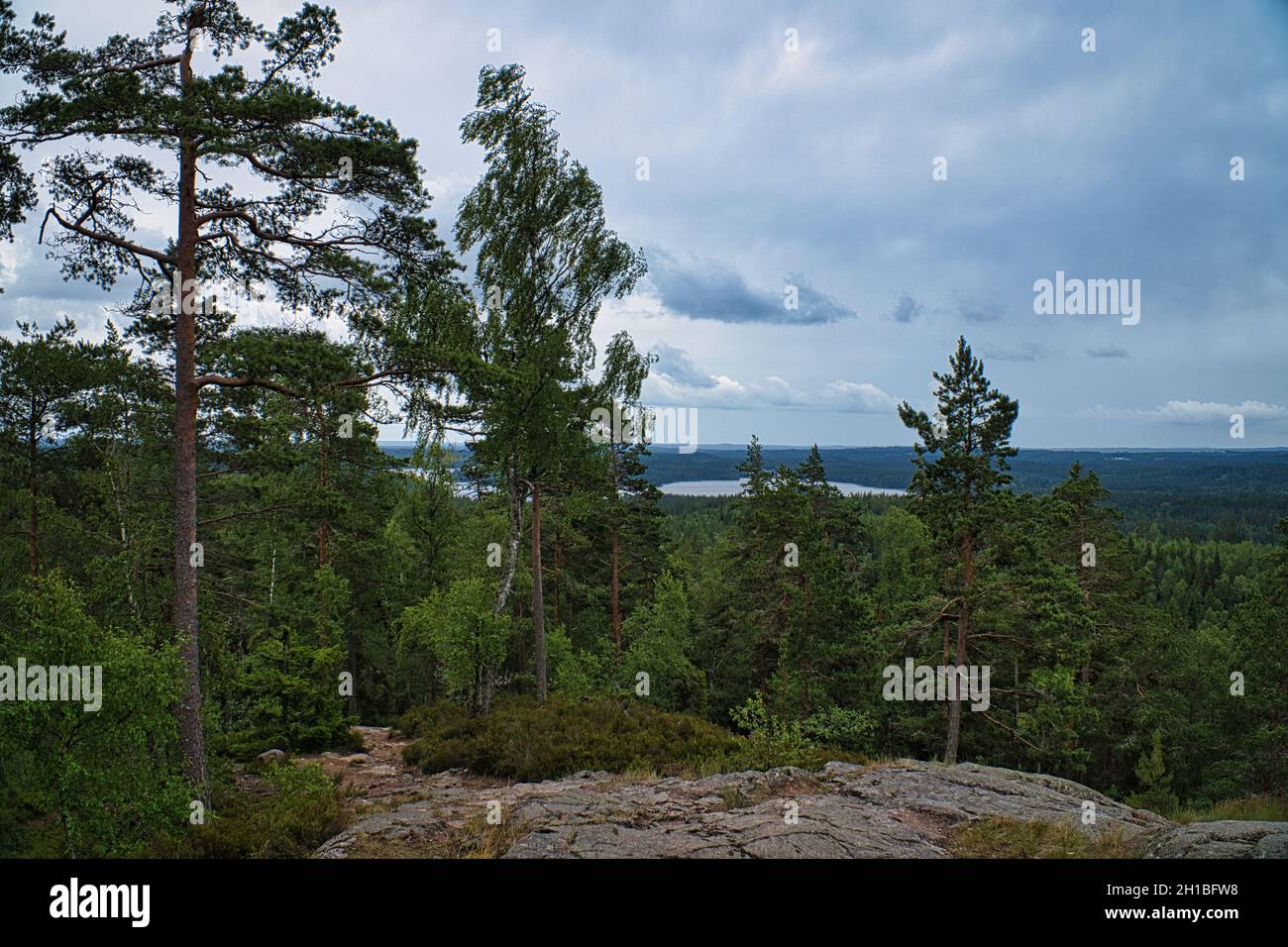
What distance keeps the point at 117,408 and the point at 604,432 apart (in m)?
11.8

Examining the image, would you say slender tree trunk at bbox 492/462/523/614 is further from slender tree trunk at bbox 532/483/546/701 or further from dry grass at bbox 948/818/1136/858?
dry grass at bbox 948/818/1136/858

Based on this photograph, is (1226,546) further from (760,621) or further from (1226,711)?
(760,621)

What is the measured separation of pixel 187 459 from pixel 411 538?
66.9 ft

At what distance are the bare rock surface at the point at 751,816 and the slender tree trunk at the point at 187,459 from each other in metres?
2.70

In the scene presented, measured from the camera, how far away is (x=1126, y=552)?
29.8 m

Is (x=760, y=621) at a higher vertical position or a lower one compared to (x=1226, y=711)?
higher

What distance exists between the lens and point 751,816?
340 inches

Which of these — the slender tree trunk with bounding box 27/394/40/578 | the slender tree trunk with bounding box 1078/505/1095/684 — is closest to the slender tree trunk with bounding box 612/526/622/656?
the slender tree trunk with bounding box 1078/505/1095/684

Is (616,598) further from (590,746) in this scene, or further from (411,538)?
(590,746)

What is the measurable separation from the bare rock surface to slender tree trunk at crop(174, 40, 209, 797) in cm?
270

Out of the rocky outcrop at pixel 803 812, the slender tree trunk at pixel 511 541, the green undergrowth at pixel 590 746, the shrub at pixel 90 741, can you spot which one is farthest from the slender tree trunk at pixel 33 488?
the rocky outcrop at pixel 803 812

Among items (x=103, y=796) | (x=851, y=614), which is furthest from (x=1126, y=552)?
(x=103, y=796)

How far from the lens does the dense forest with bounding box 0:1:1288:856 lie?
30.1 feet

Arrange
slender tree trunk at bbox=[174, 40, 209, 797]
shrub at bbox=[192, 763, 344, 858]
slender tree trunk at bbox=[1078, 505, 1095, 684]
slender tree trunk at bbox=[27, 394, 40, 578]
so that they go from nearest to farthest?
shrub at bbox=[192, 763, 344, 858] < slender tree trunk at bbox=[174, 40, 209, 797] < slender tree trunk at bbox=[27, 394, 40, 578] < slender tree trunk at bbox=[1078, 505, 1095, 684]
